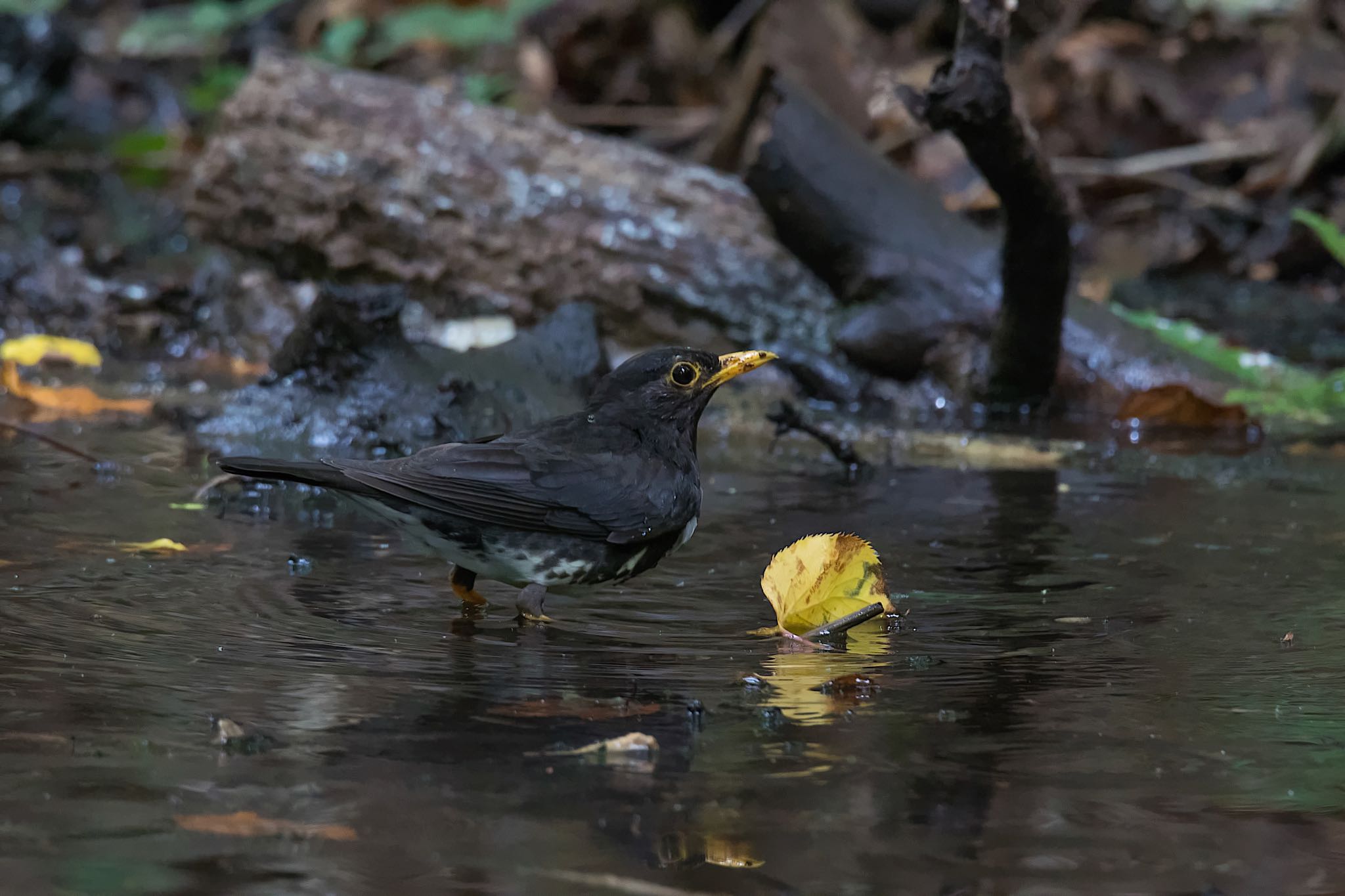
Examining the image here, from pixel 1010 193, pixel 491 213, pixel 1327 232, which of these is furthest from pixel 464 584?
pixel 1327 232

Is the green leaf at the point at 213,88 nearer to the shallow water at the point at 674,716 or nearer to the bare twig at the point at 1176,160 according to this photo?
the bare twig at the point at 1176,160

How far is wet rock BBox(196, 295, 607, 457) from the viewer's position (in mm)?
5879

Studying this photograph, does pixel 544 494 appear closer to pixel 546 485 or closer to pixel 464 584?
pixel 546 485

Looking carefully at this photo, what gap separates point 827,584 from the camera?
3.63 meters

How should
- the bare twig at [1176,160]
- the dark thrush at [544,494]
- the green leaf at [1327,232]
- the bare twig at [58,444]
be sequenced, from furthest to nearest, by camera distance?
the bare twig at [1176,160] → the green leaf at [1327,232] → the bare twig at [58,444] → the dark thrush at [544,494]

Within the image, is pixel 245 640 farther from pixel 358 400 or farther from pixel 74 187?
pixel 74 187

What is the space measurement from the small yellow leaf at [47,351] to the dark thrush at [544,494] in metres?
3.93

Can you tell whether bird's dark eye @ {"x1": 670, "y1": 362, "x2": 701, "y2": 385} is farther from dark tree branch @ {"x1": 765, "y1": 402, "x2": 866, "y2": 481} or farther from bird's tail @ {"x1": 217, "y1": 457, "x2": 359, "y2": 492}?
dark tree branch @ {"x1": 765, "y1": 402, "x2": 866, "y2": 481}

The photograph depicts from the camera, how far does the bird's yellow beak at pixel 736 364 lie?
4379 millimetres

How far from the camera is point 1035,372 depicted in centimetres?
712

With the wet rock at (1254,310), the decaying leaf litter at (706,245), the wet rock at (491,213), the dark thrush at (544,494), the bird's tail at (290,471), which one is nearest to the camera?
the bird's tail at (290,471)

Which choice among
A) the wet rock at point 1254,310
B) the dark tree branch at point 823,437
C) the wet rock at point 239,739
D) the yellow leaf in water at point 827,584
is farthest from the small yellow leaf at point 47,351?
the wet rock at point 1254,310

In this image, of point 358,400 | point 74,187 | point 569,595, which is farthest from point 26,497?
point 74,187

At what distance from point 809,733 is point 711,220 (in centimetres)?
581
